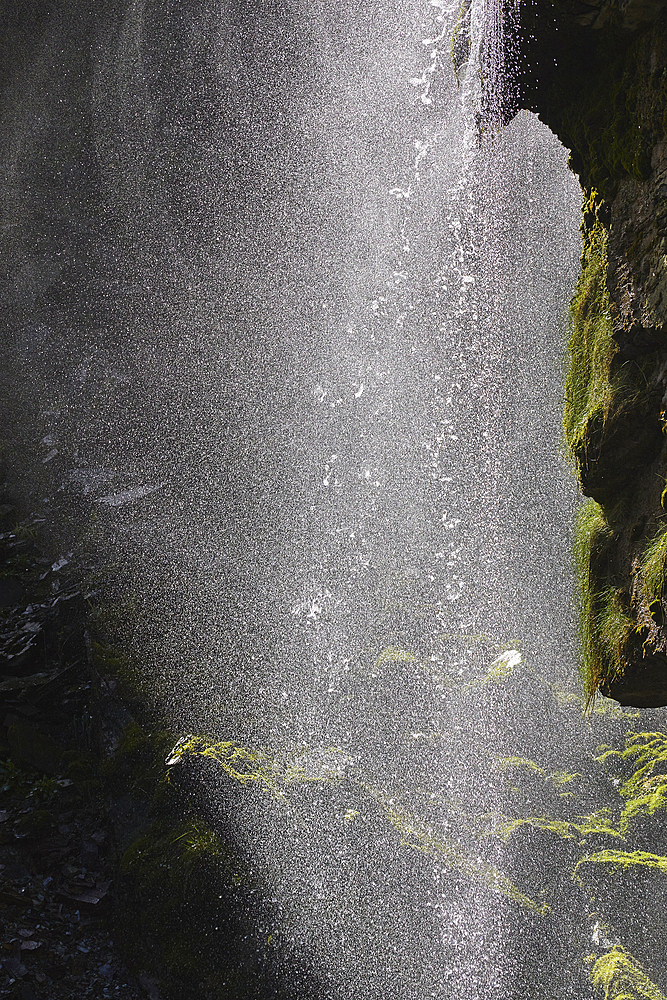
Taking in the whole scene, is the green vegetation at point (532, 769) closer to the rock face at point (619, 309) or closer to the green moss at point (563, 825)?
the green moss at point (563, 825)

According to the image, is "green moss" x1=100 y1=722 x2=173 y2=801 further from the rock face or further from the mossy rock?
the rock face

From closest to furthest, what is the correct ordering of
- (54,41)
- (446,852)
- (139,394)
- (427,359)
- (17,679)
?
(446,852) → (17,679) → (427,359) → (139,394) → (54,41)

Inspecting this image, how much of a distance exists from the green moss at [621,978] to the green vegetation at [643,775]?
0.74m

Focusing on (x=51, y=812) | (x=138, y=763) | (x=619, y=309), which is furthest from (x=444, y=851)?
(x=619, y=309)

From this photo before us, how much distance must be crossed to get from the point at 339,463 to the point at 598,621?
4404mm

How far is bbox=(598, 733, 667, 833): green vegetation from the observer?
14.7 ft

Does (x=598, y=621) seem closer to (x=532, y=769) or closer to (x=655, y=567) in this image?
(x=655, y=567)

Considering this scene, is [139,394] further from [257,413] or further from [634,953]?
[634,953]

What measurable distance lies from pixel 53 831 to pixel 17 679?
4.35ft

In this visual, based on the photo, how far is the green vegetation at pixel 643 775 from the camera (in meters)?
4.49

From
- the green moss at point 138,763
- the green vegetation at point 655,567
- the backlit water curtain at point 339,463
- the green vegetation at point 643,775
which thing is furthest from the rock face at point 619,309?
the green moss at point 138,763

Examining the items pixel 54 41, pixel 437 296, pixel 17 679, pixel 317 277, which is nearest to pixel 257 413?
pixel 317 277

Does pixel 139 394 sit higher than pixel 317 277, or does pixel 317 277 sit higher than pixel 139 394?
pixel 317 277

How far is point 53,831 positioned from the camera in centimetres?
470
